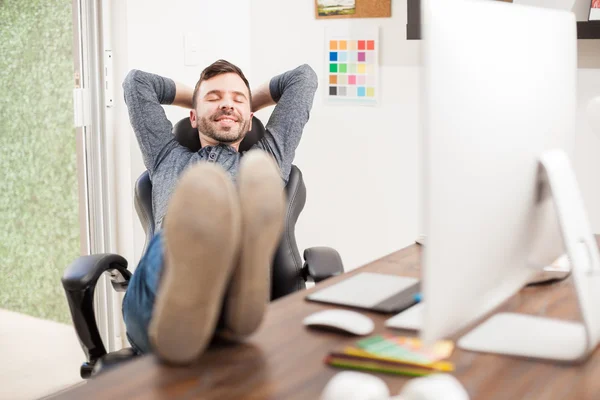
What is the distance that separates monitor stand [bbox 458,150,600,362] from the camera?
1045 millimetres

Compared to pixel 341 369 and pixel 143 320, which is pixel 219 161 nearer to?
pixel 143 320

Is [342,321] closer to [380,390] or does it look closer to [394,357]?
[394,357]

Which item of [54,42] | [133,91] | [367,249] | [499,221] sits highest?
[54,42]

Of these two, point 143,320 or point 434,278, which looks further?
point 143,320

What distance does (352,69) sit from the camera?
123 inches

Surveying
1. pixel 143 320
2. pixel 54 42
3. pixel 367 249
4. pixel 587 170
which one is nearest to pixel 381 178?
pixel 367 249

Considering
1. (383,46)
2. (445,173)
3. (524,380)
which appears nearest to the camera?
(445,173)

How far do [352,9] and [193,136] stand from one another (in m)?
1.10

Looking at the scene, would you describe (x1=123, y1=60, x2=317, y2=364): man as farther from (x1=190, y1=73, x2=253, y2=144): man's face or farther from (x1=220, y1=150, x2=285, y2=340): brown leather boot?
(x1=190, y1=73, x2=253, y2=144): man's face

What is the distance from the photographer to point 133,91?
2.27 metres

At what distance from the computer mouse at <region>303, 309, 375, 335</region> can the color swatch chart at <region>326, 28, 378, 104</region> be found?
78.1 inches

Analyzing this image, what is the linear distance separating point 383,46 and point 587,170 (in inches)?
36.0

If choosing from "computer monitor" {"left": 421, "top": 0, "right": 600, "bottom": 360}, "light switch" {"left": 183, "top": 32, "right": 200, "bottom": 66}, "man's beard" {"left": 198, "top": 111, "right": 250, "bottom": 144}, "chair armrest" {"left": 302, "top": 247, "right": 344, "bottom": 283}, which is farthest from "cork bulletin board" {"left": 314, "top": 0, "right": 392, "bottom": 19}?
"computer monitor" {"left": 421, "top": 0, "right": 600, "bottom": 360}

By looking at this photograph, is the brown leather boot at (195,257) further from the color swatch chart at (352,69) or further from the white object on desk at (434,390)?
the color swatch chart at (352,69)
